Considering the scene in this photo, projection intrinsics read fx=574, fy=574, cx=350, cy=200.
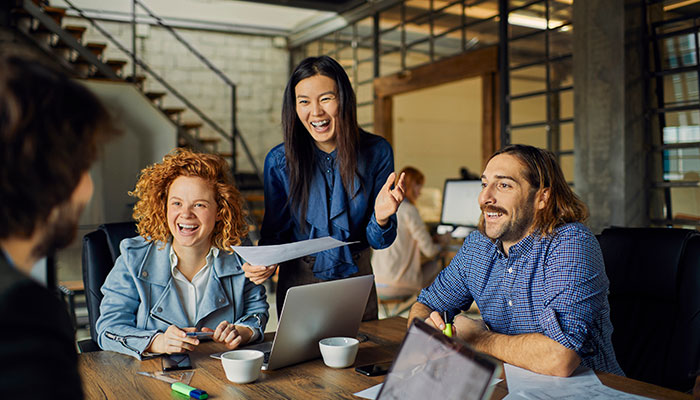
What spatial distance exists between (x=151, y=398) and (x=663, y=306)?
135 centimetres

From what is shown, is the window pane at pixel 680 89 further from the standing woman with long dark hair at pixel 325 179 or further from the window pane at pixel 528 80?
the standing woman with long dark hair at pixel 325 179

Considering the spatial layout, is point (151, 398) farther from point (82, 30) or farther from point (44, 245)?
point (82, 30)

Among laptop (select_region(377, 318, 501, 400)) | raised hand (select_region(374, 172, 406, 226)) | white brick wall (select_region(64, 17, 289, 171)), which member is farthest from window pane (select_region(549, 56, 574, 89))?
white brick wall (select_region(64, 17, 289, 171))

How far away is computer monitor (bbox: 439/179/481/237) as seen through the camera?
4.43 meters

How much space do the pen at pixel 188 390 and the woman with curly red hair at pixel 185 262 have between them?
0.37 m

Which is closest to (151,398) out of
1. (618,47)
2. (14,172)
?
(14,172)

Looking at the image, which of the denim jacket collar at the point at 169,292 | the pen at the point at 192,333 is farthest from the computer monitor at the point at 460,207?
the pen at the point at 192,333

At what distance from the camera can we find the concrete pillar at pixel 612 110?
150 inches

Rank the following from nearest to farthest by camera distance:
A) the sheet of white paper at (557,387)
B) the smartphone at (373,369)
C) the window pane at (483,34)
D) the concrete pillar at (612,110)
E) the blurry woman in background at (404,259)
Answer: the sheet of white paper at (557,387) < the smartphone at (373,369) < the concrete pillar at (612,110) < the blurry woman in background at (404,259) < the window pane at (483,34)

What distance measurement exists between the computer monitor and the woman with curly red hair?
9.57ft

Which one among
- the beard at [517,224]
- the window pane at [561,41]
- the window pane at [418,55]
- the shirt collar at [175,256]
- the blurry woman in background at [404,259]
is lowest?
the blurry woman in background at [404,259]

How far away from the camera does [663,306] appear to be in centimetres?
159

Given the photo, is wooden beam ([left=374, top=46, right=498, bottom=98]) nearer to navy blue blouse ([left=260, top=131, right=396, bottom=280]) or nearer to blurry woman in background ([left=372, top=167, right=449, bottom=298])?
blurry woman in background ([left=372, top=167, right=449, bottom=298])

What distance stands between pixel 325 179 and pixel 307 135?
0.16 metres
